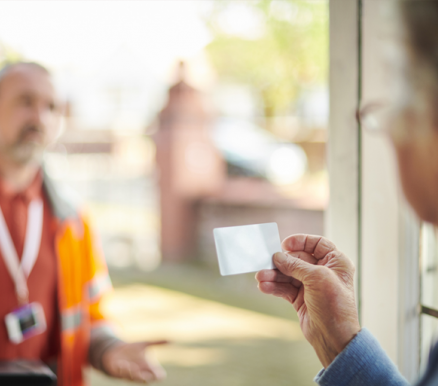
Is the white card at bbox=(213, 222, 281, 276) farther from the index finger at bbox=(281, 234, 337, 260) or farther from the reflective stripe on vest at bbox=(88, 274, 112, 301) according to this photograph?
the reflective stripe on vest at bbox=(88, 274, 112, 301)

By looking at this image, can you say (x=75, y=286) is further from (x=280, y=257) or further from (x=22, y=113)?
(x=280, y=257)

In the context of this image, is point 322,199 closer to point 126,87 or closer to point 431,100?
point 431,100

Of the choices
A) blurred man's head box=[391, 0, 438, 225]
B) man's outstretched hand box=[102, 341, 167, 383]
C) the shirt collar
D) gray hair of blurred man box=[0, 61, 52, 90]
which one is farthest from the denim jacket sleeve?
gray hair of blurred man box=[0, 61, 52, 90]

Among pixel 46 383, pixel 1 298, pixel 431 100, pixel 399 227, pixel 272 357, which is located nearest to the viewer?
pixel 431 100

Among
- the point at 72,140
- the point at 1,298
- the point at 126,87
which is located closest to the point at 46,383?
the point at 1,298

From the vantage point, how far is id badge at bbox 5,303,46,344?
1627 millimetres

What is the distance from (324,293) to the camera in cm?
96

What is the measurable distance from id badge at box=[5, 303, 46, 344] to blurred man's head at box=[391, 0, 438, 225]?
1.41 meters

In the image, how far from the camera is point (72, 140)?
17.1 meters

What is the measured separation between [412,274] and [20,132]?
151 cm

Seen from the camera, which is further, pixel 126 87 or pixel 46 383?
pixel 126 87

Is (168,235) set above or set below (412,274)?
below

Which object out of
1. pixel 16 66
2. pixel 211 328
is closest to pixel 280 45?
pixel 211 328

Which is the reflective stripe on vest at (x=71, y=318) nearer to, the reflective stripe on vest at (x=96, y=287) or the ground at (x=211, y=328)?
the reflective stripe on vest at (x=96, y=287)
